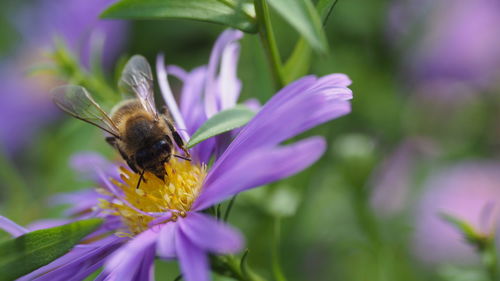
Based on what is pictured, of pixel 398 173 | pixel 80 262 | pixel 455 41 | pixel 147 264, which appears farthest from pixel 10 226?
pixel 455 41

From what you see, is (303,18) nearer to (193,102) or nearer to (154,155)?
(154,155)

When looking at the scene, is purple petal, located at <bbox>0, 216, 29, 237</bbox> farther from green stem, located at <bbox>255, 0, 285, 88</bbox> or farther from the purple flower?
green stem, located at <bbox>255, 0, 285, 88</bbox>

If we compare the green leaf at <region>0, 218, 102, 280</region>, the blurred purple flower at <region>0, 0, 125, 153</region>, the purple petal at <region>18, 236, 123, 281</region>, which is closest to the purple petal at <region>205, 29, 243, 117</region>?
the purple petal at <region>18, 236, 123, 281</region>

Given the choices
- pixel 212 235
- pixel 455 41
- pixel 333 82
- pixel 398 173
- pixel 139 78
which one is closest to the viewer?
pixel 212 235

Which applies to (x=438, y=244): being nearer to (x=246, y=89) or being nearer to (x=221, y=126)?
(x=246, y=89)

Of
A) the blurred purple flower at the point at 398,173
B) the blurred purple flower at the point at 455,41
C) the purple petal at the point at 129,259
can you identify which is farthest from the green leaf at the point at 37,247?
the blurred purple flower at the point at 455,41

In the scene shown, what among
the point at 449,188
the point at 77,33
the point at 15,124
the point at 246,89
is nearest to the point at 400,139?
the point at 449,188
